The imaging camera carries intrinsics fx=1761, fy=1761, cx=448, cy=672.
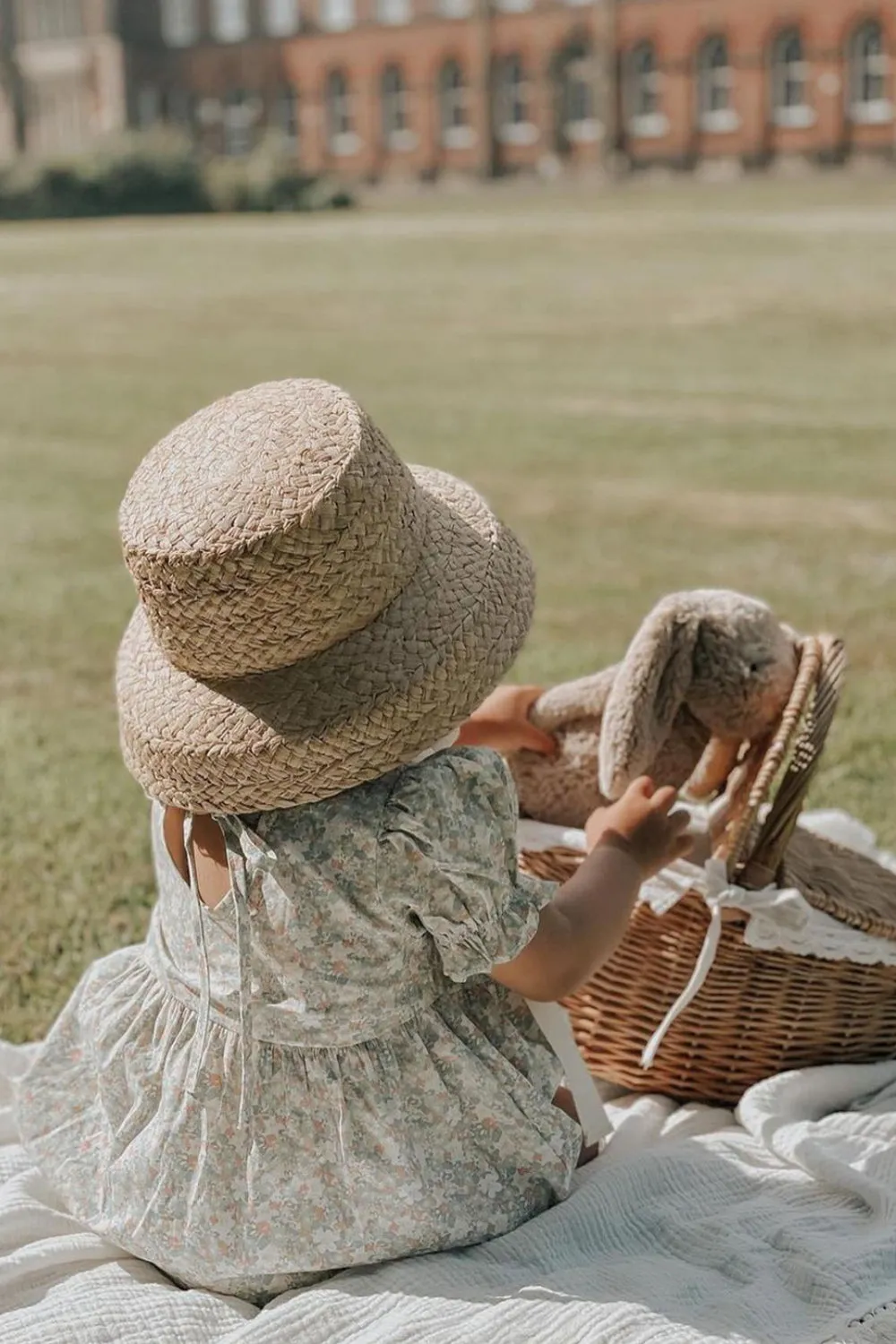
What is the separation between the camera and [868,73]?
32.0 meters

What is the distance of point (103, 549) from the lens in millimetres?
7133

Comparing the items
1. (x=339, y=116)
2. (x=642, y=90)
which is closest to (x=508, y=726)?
(x=642, y=90)

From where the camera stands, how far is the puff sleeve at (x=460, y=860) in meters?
1.99

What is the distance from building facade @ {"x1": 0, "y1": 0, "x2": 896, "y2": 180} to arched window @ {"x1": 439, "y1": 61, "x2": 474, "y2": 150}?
0.14 feet

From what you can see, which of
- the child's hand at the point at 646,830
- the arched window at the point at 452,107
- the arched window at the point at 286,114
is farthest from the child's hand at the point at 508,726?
the arched window at the point at 286,114

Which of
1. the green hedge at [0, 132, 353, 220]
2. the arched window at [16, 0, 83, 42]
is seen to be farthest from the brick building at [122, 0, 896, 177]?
the green hedge at [0, 132, 353, 220]

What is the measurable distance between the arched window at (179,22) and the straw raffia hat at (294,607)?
45.8m

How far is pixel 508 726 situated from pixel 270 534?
106 cm

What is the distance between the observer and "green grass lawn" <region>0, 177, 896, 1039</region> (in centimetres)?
433

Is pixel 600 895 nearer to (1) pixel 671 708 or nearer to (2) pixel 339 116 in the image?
(1) pixel 671 708

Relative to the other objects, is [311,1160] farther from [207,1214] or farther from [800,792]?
[800,792]

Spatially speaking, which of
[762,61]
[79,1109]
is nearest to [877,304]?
[79,1109]

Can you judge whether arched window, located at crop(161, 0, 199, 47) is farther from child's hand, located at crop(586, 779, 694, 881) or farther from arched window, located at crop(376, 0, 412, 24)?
child's hand, located at crop(586, 779, 694, 881)

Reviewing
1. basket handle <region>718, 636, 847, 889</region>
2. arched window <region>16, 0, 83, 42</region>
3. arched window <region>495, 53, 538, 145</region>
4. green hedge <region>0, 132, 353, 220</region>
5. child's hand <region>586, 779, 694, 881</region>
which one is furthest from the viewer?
arched window <region>16, 0, 83, 42</region>
